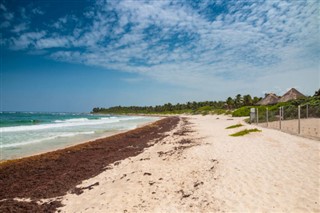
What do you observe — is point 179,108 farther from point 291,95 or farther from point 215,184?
point 215,184

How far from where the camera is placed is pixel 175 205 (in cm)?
528

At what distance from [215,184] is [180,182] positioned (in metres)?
1.15

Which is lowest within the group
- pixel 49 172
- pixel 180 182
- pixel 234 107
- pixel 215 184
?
pixel 49 172

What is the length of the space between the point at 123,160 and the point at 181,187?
535 cm

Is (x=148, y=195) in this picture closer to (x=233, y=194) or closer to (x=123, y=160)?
(x=233, y=194)

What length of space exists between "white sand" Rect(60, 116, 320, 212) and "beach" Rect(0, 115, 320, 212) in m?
0.02

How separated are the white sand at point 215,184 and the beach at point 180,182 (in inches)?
0.8

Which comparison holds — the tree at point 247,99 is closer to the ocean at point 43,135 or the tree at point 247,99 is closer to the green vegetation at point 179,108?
the green vegetation at point 179,108

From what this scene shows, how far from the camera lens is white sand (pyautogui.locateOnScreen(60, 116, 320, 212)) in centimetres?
508

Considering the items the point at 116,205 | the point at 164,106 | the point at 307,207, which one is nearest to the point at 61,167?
the point at 116,205

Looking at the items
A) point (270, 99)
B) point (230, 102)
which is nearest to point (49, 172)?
point (270, 99)

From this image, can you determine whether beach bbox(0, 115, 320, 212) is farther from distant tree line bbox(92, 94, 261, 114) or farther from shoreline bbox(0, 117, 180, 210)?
distant tree line bbox(92, 94, 261, 114)

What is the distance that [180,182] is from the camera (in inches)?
268

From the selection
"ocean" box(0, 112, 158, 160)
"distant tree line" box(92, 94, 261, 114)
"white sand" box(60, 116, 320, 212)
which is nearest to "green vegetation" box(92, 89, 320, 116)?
"distant tree line" box(92, 94, 261, 114)
